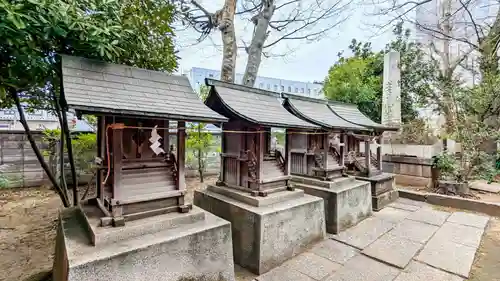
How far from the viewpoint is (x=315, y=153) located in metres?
5.76

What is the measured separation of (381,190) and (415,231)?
181 centimetres

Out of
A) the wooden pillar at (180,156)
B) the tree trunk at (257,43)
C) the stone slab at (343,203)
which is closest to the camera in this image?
the wooden pillar at (180,156)

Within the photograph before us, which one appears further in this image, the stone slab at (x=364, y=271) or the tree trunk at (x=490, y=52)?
the tree trunk at (x=490, y=52)

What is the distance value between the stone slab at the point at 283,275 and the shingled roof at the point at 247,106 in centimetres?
227

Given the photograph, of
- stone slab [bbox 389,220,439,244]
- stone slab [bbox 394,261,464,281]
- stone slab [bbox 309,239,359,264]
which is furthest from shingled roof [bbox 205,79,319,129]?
stone slab [bbox 389,220,439,244]

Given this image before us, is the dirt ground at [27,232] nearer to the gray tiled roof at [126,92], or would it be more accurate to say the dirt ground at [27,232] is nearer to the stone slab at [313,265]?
the gray tiled roof at [126,92]

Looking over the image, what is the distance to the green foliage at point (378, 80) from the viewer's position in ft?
31.1

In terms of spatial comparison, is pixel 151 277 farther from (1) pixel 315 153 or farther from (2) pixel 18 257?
(1) pixel 315 153

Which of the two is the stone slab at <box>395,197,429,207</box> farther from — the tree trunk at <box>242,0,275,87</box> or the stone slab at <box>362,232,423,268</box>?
the tree trunk at <box>242,0,275,87</box>

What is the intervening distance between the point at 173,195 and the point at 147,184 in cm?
37

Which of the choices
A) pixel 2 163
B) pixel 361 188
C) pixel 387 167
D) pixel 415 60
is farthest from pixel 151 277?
pixel 415 60

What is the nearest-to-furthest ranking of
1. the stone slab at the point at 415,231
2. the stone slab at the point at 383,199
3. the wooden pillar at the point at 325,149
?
the stone slab at the point at 415,231, the wooden pillar at the point at 325,149, the stone slab at the point at 383,199

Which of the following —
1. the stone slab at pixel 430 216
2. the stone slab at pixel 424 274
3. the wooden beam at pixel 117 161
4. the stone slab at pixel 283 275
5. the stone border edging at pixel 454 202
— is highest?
the wooden beam at pixel 117 161

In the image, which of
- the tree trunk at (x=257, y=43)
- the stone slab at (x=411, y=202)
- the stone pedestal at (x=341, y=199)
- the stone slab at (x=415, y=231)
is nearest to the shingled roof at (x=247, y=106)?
the stone pedestal at (x=341, y=199)
